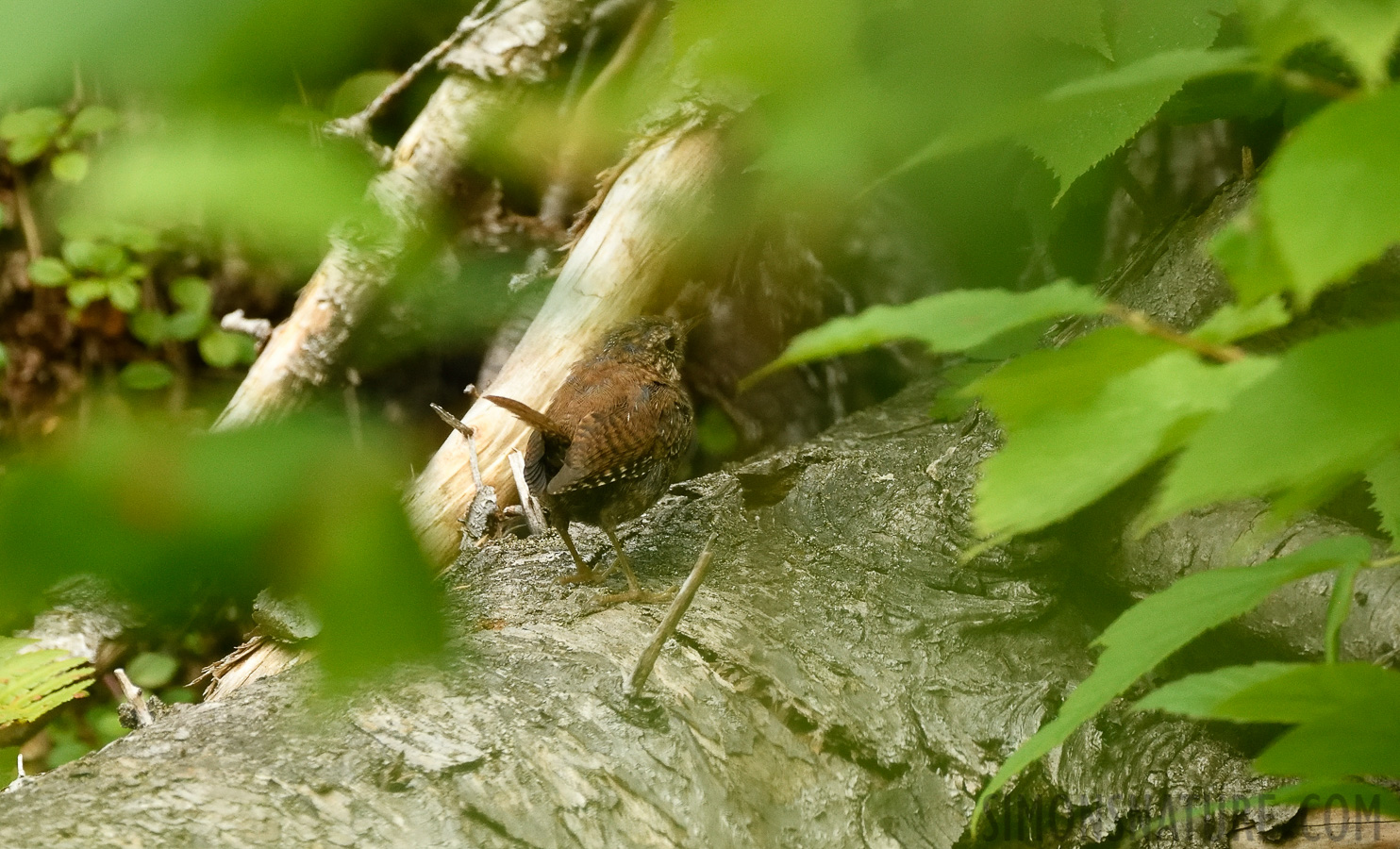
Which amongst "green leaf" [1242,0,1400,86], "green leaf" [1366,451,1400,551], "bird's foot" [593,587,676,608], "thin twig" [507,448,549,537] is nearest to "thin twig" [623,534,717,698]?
"bird's foot" [593,587,676,608]

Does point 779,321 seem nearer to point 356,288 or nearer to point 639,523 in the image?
point 639,523

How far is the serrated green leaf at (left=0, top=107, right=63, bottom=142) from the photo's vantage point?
1.65 ft

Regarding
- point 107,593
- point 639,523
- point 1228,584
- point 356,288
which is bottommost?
point 639,523

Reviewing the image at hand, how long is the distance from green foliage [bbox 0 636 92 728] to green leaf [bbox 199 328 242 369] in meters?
0.71

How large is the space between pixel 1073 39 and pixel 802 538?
1.58 m

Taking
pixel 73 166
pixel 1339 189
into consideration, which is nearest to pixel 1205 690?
pixel 1339 189

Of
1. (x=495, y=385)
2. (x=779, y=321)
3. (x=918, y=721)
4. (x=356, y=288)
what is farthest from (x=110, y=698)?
(x=356, y=288)

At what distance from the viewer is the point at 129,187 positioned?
1.53ft

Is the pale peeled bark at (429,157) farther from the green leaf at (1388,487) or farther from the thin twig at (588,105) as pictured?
the green leaf at (1388,487)

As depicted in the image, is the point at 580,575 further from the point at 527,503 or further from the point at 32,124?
the point at 32,124

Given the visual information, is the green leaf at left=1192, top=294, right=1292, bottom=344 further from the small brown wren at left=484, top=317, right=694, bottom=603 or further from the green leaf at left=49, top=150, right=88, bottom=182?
the small brown wren at left=484, top=317, right=694, bottom=603

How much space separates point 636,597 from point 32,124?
68.4 inches

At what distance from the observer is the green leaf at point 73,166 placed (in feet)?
1.71

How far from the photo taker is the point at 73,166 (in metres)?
0.52
